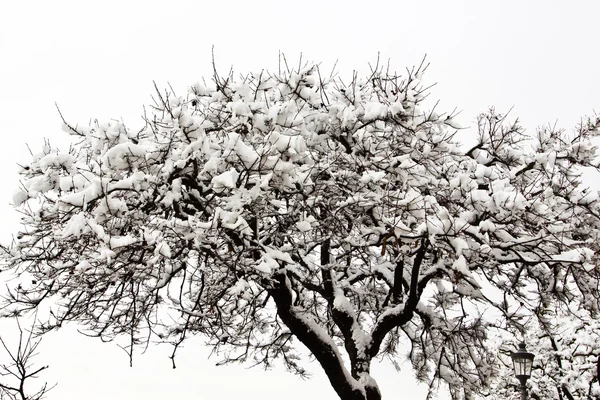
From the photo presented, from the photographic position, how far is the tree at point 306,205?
556 cm

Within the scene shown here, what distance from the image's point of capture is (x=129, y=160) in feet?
18.2

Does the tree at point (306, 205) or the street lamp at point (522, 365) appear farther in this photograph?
the street lamp at point (522, 365)

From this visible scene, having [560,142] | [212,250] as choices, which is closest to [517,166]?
[560,142]

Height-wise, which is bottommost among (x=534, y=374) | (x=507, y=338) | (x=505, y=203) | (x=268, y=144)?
(x=505, y=203)

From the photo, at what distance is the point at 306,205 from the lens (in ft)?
21.8

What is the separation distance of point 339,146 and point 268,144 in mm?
2309

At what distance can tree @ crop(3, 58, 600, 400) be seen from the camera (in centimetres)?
556

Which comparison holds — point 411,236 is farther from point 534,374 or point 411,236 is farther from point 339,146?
point 534,374

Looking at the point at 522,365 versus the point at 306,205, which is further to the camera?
the point at 522,365

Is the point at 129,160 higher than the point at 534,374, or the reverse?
the point at 534,374

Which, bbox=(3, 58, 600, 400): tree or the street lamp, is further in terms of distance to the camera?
the street lamp

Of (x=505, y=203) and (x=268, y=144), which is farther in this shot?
(x=505, y=203)

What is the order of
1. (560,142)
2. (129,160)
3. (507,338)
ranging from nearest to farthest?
(129,160) → (560,142) → (507,338)

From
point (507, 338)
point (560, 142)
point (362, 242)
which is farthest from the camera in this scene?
point (507, 338)
